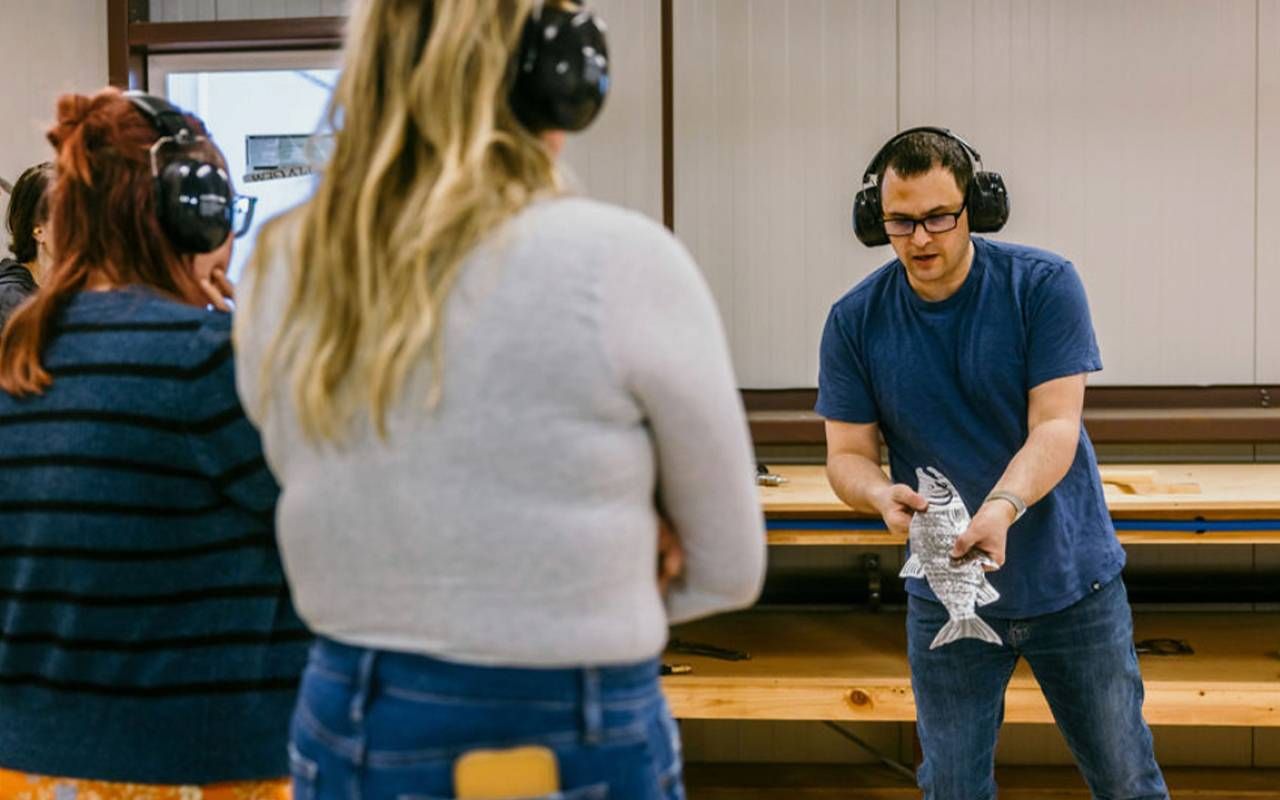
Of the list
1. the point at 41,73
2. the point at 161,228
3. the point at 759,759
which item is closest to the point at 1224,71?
the point at 759,759

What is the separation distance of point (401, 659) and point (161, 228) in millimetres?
691

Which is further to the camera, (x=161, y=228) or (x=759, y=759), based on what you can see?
(x=759, y=759)

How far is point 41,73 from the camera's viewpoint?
4035mm

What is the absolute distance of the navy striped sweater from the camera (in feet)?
4.51

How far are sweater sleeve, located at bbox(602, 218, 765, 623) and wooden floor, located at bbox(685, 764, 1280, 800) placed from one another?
270 centimetres

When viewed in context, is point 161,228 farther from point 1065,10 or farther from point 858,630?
point 1065,10

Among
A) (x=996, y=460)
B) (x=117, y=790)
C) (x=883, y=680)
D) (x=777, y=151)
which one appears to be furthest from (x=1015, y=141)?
(x=117, y=790)

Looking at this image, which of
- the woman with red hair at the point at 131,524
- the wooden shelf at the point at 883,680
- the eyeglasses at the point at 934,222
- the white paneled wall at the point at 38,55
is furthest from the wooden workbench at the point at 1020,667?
the white paneled wall at the point at 38,55

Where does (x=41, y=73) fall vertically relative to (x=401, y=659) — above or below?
above

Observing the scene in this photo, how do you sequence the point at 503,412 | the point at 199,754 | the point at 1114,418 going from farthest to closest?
the point at 1114,418
the point at 199,754
the point at 503,412

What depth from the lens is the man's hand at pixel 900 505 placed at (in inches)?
86.0

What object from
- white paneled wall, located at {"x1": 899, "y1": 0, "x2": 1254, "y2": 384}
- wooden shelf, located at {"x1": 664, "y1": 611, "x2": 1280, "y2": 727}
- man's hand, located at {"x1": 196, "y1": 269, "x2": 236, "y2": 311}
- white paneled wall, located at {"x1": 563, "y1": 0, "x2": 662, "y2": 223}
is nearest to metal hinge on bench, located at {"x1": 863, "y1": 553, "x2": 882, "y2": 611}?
wooden shelf, located at {"x1": 664, "y1": 611, "x2": 1280, "y2": 727}

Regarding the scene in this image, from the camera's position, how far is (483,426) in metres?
1.00

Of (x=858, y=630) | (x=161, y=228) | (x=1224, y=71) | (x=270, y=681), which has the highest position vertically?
(x=1224, y=71)
